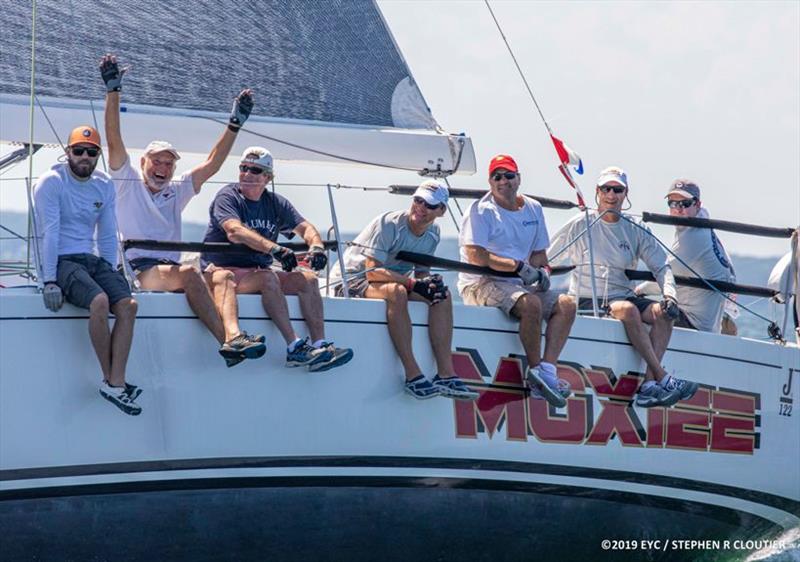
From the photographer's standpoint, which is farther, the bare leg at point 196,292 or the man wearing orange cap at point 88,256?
the bare leg at point 196,292

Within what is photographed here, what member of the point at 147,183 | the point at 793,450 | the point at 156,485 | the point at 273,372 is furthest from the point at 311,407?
the point at 793,450

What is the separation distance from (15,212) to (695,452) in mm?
4231

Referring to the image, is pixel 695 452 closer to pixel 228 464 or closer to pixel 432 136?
pixel 432 136

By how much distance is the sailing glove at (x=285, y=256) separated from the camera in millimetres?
6922

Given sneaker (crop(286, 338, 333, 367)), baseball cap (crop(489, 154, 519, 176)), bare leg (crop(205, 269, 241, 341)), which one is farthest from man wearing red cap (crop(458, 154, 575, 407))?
bare leg (crop(205, 269, 241, 341))

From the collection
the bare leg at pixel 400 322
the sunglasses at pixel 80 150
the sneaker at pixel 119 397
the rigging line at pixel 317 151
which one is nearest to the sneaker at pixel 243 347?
the sneaker at pixel 119 397

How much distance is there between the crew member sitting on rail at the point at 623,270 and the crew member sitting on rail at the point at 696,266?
0.36 m

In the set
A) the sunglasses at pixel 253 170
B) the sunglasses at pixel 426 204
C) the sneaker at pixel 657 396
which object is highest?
the sunglasses at pixel 253 170

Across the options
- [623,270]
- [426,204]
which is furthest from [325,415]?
[623,270]

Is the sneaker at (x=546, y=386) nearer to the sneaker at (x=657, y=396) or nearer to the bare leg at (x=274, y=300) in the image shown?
the sneaker at (x=657, y=396)

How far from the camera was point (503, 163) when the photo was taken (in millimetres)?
7992

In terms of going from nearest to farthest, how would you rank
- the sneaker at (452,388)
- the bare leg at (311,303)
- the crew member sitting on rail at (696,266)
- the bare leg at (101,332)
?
the bare leg at (101,332)
the bare leg at (311,303)
the sneaker at (452,388)
the crew member sitting on rail at (696,266)

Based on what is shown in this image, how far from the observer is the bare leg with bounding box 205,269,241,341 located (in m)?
6.91

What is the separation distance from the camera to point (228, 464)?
7.13m
